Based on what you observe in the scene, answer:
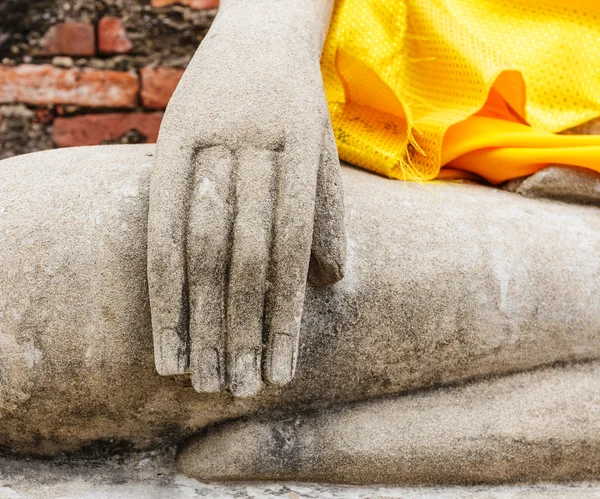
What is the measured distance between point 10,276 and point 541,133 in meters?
0.57

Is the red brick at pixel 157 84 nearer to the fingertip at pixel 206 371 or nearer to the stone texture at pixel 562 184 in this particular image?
the stone texture at pixel 562 184

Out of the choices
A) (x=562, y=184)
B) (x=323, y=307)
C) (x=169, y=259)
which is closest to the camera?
(x=169, y=259)

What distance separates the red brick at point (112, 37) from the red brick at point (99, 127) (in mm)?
113

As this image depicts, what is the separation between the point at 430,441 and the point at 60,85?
0.95 m

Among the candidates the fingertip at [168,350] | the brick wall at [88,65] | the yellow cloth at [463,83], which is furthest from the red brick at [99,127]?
the fingertip at [168,350]

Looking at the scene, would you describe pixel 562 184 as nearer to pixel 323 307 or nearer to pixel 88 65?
pixel 323 307

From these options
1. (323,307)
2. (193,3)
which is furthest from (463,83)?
(193,3)

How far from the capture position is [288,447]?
0.72 metres

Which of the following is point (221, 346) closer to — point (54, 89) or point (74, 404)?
point (74, 404)

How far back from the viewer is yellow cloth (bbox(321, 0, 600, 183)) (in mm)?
844

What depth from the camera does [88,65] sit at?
4.49ft

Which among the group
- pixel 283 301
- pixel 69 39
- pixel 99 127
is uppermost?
pixel 283 301

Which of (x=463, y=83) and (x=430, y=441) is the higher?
(x=463, y=83)

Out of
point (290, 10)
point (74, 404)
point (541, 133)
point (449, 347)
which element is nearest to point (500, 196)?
point (541, 133)
